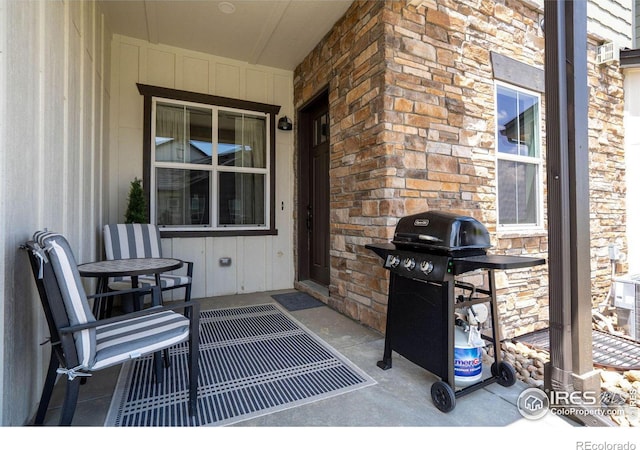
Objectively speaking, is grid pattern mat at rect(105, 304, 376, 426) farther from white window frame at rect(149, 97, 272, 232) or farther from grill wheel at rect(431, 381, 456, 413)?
white window frame at rect(149, 97, 272, 232)

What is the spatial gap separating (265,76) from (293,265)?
2.85 m

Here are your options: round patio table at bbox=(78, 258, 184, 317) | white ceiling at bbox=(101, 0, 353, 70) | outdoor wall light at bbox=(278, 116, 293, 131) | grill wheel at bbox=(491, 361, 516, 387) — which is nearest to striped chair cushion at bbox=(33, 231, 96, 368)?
round patio table at bbox=(78, 258, 184, 317)

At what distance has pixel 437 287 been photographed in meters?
1.80

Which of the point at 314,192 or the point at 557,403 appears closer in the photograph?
the point at 557,403

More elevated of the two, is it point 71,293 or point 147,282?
point 71,293

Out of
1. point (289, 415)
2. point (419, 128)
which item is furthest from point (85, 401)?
Result: point (419, 128)

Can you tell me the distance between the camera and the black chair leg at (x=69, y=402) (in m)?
1.30

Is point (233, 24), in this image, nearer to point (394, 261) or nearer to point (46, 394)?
point (394, 261)

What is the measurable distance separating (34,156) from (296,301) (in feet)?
9.46

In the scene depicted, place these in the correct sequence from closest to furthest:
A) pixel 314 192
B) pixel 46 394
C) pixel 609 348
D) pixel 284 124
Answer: pixel 46 394 < pixel 609 348 < pixel 314 192 < pixel 284 124

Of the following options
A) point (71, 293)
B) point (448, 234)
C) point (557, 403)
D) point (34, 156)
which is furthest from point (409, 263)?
point (34, 156)

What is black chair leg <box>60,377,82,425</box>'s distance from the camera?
1.30 meters

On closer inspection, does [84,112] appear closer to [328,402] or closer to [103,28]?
[103,28]

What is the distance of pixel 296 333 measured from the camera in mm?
2834
